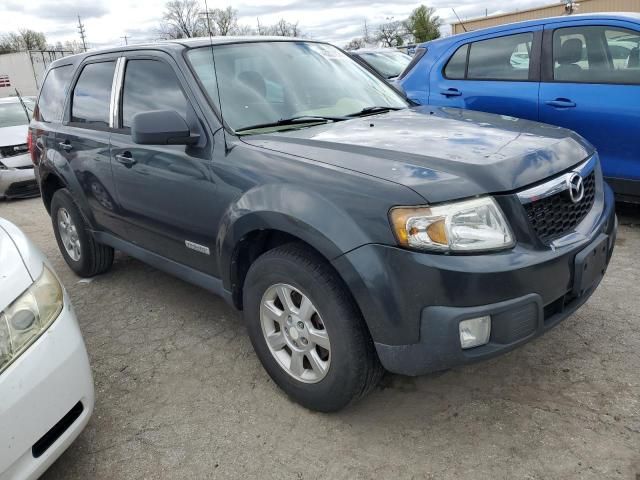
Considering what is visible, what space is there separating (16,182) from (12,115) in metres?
2.09

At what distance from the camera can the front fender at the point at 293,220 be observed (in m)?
2.11

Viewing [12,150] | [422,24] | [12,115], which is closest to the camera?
[12,150]

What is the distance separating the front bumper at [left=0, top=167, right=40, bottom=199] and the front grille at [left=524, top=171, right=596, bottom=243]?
800cm

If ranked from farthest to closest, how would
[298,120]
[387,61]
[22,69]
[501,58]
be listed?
[22,69] < [387,61] < [501,58] < [298,120]

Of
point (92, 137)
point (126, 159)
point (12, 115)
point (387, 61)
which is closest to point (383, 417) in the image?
point (126, 159)

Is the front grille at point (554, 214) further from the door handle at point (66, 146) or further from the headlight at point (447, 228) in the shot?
the door handle at point (66, 146)

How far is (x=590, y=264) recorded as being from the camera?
2.28 meters

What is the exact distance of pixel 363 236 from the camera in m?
2.06

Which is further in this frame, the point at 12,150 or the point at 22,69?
the point at 22,69

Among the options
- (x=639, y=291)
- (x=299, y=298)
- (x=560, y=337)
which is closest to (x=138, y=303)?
(x=299, y=298)

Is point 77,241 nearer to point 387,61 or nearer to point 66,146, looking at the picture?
point 66,146

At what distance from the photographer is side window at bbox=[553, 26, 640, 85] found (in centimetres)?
426

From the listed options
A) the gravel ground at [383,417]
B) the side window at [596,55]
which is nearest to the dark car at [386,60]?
the side window at [596,55]

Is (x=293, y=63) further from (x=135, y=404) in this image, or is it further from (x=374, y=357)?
(x=135, y=404)
